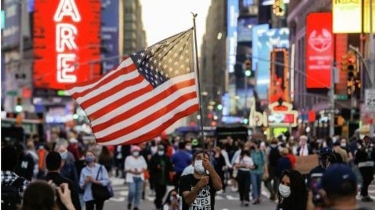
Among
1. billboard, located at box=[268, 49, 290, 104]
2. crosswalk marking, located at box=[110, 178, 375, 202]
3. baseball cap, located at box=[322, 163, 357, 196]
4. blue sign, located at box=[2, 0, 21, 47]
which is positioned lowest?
crosswalk marking, located at box=[110, 178, 375, 202]

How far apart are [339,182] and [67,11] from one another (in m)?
84.6

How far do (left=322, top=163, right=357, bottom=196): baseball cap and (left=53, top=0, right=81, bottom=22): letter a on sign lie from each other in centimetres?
8370

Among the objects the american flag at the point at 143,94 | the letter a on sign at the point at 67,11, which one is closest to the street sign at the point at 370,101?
the american flag at the point at 143,94

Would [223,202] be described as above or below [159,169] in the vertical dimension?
below

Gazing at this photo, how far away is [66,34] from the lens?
89562 millimetres

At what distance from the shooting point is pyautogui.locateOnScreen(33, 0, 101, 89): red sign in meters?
89.1

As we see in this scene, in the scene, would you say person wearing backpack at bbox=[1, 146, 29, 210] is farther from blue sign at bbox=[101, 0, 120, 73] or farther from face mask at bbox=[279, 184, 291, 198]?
blue sign at bbox=[101, 0, 120, 73]

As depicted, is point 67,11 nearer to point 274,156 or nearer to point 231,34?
point 274,156

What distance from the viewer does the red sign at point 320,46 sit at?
66.2 m

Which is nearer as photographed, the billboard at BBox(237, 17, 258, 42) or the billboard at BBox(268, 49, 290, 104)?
the billboard at BBox(268, 49, 290, 104)

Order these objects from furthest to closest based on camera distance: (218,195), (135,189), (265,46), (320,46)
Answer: (265,46) < (320,46) < (218,195) < (135,189)

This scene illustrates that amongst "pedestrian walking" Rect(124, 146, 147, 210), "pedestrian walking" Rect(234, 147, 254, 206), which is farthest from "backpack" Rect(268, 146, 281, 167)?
"pedestrian walking" Rect(124, 146, 147, 210)

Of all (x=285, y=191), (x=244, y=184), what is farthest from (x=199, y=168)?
(x=244, y=184)

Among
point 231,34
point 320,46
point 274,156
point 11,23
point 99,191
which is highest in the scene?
point 231,34
